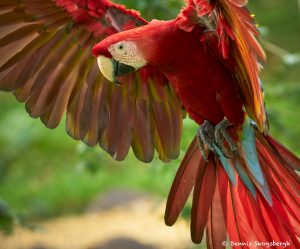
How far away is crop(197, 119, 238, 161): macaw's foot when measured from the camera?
2010 millimetres

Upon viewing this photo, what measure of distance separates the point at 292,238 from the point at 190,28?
66 cm

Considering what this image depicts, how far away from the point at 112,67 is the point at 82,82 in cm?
32

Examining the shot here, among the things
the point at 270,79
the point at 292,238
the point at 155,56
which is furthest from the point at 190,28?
the point at 270,79

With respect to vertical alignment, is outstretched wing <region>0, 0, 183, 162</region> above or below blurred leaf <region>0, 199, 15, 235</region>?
above

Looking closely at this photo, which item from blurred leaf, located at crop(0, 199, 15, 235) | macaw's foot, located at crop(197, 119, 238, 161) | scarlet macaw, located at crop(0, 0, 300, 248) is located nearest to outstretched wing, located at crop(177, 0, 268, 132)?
scarlet macaw, located at crop(0, 0, 300, 248)

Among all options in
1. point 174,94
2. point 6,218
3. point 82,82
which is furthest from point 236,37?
point 6,218

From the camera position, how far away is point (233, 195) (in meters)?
2.08

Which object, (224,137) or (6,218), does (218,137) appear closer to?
(224,137)

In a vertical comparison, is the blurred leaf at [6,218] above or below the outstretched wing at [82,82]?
below

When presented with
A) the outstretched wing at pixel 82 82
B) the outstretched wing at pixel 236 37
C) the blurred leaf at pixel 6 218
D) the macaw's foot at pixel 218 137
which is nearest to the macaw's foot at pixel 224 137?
the macaw's foot at pixel 218 137

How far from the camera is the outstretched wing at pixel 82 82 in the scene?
209 centimetres

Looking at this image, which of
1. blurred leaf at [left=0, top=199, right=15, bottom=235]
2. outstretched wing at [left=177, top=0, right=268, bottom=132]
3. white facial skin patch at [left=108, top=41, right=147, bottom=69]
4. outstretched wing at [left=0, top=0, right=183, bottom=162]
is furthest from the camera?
blurred leaf at [left=0, top=199, right=15, bottom=235]

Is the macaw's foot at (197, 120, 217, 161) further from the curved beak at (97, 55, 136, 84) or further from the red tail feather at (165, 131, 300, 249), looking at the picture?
the curved beak at (97, 55, 136, 84)

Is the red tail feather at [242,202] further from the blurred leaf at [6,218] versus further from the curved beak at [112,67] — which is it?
the blurred leaf at [6,218]
